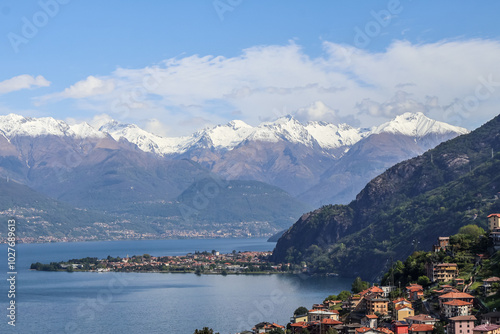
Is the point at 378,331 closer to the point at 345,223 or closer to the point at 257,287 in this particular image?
the point at 257,287

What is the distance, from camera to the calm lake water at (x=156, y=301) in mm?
91375

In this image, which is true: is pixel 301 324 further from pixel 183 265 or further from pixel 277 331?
pixel 183 265

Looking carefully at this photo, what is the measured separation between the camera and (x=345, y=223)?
19150 cm

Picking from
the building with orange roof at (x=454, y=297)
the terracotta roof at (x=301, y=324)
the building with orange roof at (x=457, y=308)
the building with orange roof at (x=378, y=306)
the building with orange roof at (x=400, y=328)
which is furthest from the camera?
the terracotta roof at (x=301, y=324)

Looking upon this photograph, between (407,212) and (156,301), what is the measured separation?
2805 inches

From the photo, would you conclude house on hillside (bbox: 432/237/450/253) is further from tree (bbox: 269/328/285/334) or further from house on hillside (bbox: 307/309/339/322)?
tree (bbox: 269/328/285/334)

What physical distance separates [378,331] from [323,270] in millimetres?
101148

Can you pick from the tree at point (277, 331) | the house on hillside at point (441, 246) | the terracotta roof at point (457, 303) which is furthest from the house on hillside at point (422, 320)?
the house on hillside at point (441, 246)

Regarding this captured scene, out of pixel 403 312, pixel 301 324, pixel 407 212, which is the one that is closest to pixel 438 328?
pixel 403 312

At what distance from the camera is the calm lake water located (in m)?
91.4

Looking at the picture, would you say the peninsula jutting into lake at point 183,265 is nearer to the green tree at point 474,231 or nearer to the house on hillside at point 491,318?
the green tree at point 474,231

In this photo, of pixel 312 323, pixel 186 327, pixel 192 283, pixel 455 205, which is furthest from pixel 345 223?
pixel 312 323

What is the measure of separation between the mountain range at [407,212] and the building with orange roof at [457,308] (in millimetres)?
69826

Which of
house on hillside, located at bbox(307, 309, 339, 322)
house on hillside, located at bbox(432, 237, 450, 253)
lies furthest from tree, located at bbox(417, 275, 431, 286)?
house on hillside, located at bbox(307, 309, 339, 322)
